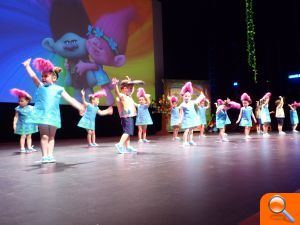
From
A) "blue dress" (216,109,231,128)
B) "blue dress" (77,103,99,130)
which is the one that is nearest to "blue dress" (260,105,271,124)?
"blue dress" (216,109,231,128)

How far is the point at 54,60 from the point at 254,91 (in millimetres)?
9391

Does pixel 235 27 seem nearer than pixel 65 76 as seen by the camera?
No

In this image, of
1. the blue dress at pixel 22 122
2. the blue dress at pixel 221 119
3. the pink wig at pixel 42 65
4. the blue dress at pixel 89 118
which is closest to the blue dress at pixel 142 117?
the blue dress at pixel 89 118

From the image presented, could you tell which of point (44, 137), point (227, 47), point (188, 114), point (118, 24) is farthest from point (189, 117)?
point (227, 47)

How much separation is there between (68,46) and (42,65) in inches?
208

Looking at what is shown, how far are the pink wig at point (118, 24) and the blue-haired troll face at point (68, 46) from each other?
2.96 ft

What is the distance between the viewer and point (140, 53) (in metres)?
11.7

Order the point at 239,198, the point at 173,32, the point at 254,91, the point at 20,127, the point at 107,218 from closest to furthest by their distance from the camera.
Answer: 1. the point at 107,218
2. the point at 239,198
3. the point at 20,127
4. the point at 173,32
5. the point at 254,91

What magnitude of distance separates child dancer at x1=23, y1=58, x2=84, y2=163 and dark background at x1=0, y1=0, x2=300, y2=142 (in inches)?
298

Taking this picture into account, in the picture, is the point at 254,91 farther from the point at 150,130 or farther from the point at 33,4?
the point at 33,4

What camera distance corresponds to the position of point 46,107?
4.62 m

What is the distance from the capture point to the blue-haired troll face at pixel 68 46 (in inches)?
371

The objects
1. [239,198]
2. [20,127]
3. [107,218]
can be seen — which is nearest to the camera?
[107,218]

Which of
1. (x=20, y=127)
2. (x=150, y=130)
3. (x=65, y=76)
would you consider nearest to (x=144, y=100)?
(x=65, y=76)
